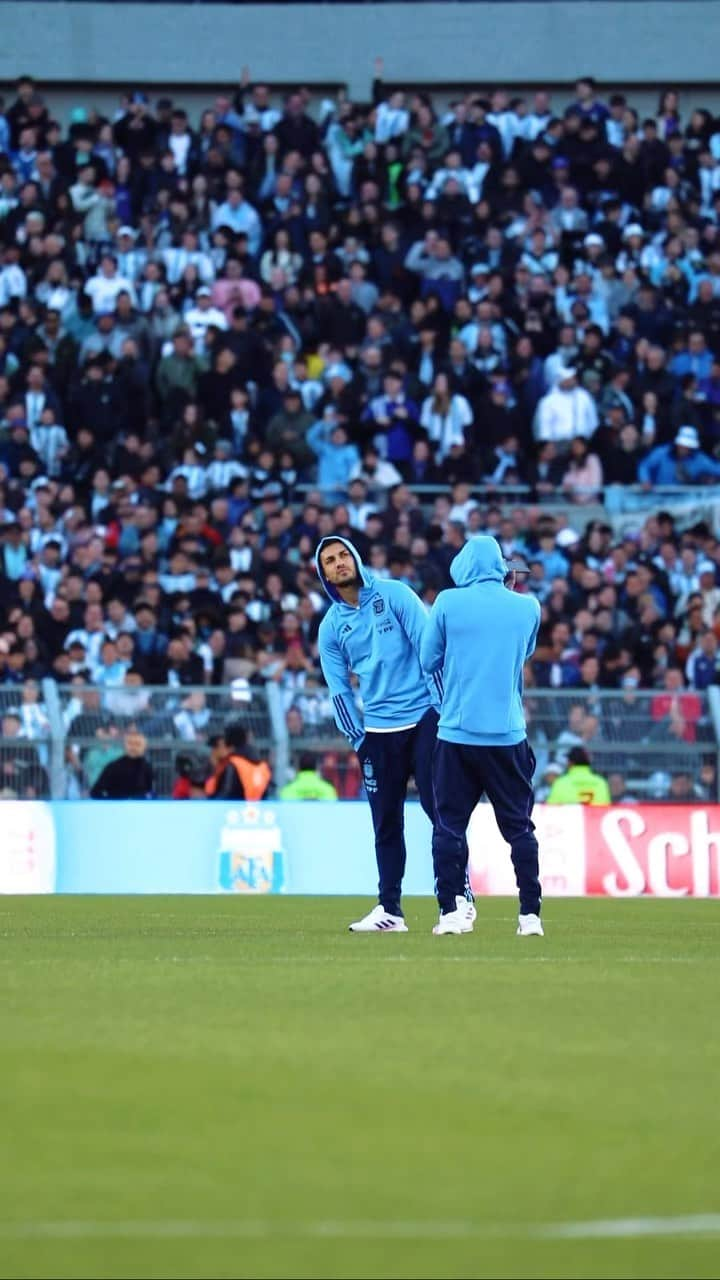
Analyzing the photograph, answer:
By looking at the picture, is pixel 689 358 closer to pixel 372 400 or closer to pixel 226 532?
pixel 372 400

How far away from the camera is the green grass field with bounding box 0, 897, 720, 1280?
5289mm

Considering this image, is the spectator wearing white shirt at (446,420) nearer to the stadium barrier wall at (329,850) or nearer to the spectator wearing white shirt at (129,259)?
the spectator wearing white shirt at (129,259)

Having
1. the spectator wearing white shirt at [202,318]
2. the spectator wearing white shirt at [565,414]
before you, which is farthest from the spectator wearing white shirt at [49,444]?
the spectator wearing white shirt at [565,414]

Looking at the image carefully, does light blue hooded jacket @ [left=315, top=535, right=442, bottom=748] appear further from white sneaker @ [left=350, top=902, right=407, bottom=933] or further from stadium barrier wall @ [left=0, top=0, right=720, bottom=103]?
stadium barrier wall @ [left=0, top=0, right=720, bottom=103]

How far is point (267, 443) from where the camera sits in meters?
30.4

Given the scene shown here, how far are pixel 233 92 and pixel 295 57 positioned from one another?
1268mm

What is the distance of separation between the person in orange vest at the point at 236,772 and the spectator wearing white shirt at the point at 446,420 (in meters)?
7.59

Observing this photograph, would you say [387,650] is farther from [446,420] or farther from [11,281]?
[11,281]

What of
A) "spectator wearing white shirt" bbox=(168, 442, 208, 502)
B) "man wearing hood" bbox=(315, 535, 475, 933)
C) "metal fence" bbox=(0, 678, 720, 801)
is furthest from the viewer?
"spectator wearing white shirt" bbox=(168, 442, 208, 502)

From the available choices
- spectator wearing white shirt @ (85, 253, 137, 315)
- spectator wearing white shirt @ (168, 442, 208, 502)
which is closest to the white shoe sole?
spectator wearing white shirt @ (168, 442, 208, 502)

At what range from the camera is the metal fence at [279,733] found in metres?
24.2

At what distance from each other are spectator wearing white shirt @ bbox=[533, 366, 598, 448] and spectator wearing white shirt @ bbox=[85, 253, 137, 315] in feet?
18.2

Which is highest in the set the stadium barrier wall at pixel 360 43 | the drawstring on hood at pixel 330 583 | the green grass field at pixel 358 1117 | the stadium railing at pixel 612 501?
the stadium barrier wall at pixel 360 43

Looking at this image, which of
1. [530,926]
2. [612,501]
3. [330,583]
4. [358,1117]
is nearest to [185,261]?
[612,501]
